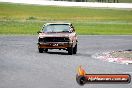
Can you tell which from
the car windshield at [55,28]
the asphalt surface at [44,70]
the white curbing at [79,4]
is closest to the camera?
the asphalt surface at [44,70]

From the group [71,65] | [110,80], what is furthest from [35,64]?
[110,80]

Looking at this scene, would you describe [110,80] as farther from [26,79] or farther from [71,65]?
[71,65]

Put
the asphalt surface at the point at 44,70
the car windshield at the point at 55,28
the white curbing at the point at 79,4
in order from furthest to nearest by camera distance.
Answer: the white curbing at the point at 79,4, the car windshield at the point at 55,28, the asphalt surface at the point at 44,70

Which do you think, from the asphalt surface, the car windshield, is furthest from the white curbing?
the asphalt surface

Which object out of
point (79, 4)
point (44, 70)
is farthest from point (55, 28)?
point (79, 4)

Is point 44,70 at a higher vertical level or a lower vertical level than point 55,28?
higher

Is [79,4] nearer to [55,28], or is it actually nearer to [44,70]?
[55,28]

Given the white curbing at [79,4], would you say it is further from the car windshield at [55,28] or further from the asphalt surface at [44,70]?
the asphalt surface at [44,70]

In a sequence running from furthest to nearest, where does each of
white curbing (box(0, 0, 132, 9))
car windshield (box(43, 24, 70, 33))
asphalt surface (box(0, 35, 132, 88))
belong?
white curbing (box(0, 0, 132, 9)), car windshield (box(43, 24, 70, 33)), asphalt surface (box(0, 35, 132, 88))

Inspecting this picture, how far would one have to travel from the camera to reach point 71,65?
19.9 m

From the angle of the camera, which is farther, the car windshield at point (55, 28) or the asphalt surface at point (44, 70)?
the car windshield at point (55, 28)

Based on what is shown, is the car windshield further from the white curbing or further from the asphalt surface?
the white curbing

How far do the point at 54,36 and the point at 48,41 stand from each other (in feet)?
1.21

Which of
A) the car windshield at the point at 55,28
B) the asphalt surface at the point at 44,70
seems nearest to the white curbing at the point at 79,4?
the car windshield at the point at 55,28
